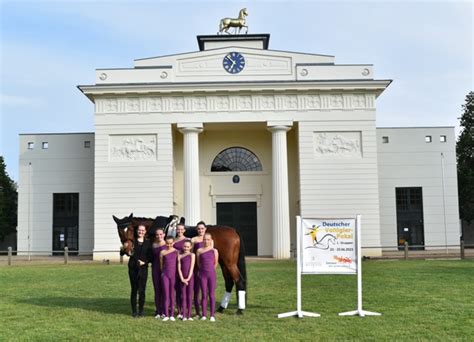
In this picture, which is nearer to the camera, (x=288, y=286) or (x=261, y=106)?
(x=288, y=286)

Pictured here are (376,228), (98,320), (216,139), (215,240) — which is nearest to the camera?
(98,320)

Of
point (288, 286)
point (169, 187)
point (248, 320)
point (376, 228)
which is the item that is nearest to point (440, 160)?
point (376, 228)

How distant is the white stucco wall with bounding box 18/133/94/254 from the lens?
3844 cm

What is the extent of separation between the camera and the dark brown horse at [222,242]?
11.7 metres

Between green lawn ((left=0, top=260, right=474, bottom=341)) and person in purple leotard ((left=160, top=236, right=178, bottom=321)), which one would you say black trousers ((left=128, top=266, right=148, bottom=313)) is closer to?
green lawn ((left=0, top=260, right=474, bottom=341))

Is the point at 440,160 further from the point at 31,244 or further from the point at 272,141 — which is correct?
the point at 31,244

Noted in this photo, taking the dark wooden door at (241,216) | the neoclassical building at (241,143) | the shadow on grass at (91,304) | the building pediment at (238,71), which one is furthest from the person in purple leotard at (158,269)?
the dark wooden door at (241,216)

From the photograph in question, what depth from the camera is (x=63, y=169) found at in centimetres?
3909

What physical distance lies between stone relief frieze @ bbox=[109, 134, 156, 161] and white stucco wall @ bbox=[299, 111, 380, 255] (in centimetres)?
904

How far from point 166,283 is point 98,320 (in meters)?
1.48

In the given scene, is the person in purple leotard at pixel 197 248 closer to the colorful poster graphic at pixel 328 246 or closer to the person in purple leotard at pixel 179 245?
the person in purple leotard at pixel 179 245

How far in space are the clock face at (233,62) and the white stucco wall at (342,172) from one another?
5.12m

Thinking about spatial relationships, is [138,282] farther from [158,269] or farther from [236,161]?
[236,161]

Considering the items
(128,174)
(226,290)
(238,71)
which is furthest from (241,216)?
(226,290)
